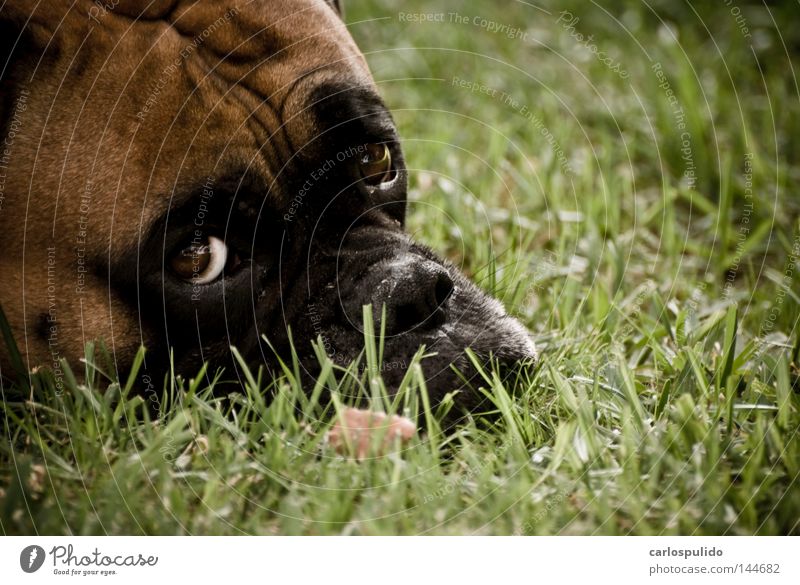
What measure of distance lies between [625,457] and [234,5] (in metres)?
1.60

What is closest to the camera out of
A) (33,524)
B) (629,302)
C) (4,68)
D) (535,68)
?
(33,524)

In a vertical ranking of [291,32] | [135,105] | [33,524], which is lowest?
[33,524]

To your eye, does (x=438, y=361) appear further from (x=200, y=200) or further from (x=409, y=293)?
(x=200, y=200)

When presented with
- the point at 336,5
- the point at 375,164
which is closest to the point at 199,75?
the point at 375,164

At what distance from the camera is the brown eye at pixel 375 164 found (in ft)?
8.43

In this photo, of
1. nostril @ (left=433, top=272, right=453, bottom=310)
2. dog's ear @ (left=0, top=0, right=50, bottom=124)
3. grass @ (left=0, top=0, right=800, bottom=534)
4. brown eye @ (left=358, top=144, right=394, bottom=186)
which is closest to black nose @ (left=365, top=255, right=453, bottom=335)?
nostril @ (left=433, top=272, right=453, bottom=310)

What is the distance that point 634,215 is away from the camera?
365 centimetres

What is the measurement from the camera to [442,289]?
236cm

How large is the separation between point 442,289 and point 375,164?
0.51m

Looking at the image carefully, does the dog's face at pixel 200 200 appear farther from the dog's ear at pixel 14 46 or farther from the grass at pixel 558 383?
the grass at pixel 558 383

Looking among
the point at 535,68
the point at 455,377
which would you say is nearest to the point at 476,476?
the point at 455,377

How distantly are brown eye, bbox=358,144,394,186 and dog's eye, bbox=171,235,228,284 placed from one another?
0.53m

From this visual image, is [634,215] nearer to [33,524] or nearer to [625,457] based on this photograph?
[625,457]

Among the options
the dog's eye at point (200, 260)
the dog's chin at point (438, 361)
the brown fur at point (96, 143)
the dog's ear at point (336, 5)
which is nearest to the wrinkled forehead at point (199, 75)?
the brown fur at point (96, 143)
